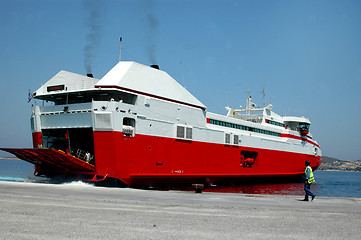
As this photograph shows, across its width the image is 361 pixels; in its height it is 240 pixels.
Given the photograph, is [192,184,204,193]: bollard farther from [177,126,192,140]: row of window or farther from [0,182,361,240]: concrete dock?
[177,126,192,140]: row of window

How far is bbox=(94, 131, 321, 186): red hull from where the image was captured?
19312 millimetres

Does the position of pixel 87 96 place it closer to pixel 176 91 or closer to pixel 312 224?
pixel 176 91

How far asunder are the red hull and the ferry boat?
0.06 meters

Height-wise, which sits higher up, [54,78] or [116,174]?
[54,78]

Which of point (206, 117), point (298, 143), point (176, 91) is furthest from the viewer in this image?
point (298, 143)

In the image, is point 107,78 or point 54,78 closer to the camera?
point 107,78

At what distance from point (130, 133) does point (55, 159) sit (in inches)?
187

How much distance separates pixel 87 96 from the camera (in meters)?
21.8

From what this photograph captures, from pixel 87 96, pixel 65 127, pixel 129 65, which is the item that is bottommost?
pixel 65 127

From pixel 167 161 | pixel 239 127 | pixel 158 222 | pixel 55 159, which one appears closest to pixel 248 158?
pixel 239 127

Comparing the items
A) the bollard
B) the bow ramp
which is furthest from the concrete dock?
the bow ramp

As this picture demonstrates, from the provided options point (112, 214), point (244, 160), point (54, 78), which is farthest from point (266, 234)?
point (244, 160)

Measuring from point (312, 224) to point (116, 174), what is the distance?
520 inches

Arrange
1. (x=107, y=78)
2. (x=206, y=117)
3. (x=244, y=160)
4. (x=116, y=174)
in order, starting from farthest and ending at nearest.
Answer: (x=244, y=160), (x=206, y=117), (x=107, y=78), (x=116, y=174)
